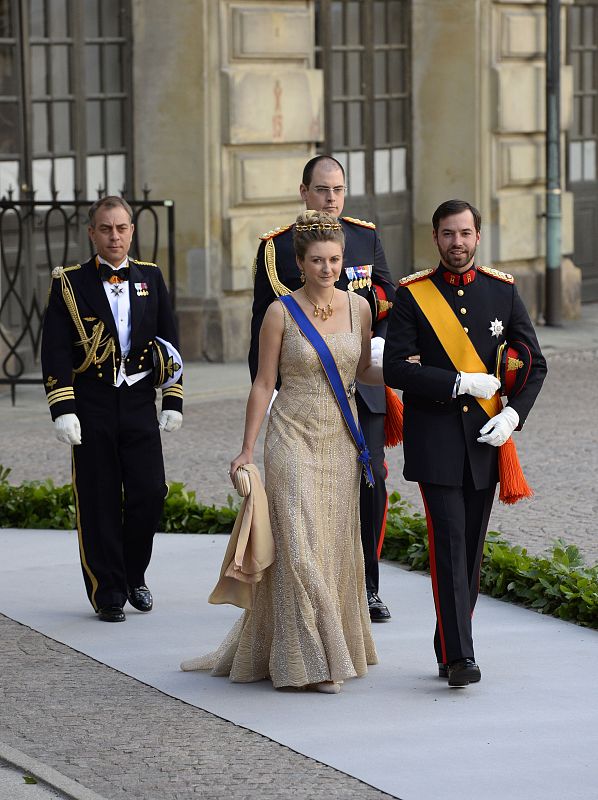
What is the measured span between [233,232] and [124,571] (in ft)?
24.7

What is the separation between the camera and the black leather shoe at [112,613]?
278 inches

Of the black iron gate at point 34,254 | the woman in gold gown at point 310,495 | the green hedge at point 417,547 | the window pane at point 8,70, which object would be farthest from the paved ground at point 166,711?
the window pane at point 8,70

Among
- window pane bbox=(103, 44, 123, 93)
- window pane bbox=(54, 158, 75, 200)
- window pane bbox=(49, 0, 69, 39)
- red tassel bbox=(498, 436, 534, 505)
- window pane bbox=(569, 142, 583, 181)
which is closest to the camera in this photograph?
red tassel bbox=(498, 436, 534, 505)

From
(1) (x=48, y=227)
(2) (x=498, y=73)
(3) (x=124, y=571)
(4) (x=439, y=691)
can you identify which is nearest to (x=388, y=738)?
(4) (x=439, y=691)

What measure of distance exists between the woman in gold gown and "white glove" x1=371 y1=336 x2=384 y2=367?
147 mm

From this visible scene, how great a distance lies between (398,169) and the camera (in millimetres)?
17078

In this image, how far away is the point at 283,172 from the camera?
14.8 metres

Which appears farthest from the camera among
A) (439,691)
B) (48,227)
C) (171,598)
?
(48,227)

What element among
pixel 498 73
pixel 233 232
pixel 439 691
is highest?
pixel 498 73

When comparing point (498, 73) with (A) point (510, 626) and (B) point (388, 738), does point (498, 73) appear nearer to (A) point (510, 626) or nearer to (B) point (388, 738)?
(A) point (510, 626)

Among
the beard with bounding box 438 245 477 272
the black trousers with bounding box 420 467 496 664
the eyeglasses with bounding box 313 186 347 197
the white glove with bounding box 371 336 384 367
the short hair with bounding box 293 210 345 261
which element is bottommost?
the black trousers with bounding box 420 467 496 664

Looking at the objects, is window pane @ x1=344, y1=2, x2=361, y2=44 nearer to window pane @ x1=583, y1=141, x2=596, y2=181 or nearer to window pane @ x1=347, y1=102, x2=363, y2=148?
window pane @ x1=347, y1=102, x2=363, y2=148

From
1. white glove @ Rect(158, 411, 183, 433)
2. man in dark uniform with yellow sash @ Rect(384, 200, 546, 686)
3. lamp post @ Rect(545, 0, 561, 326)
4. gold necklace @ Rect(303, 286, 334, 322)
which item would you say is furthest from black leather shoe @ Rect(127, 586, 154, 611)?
lamp post @ Rect(545, 0, 561, 326)

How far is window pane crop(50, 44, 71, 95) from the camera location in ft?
45.6
